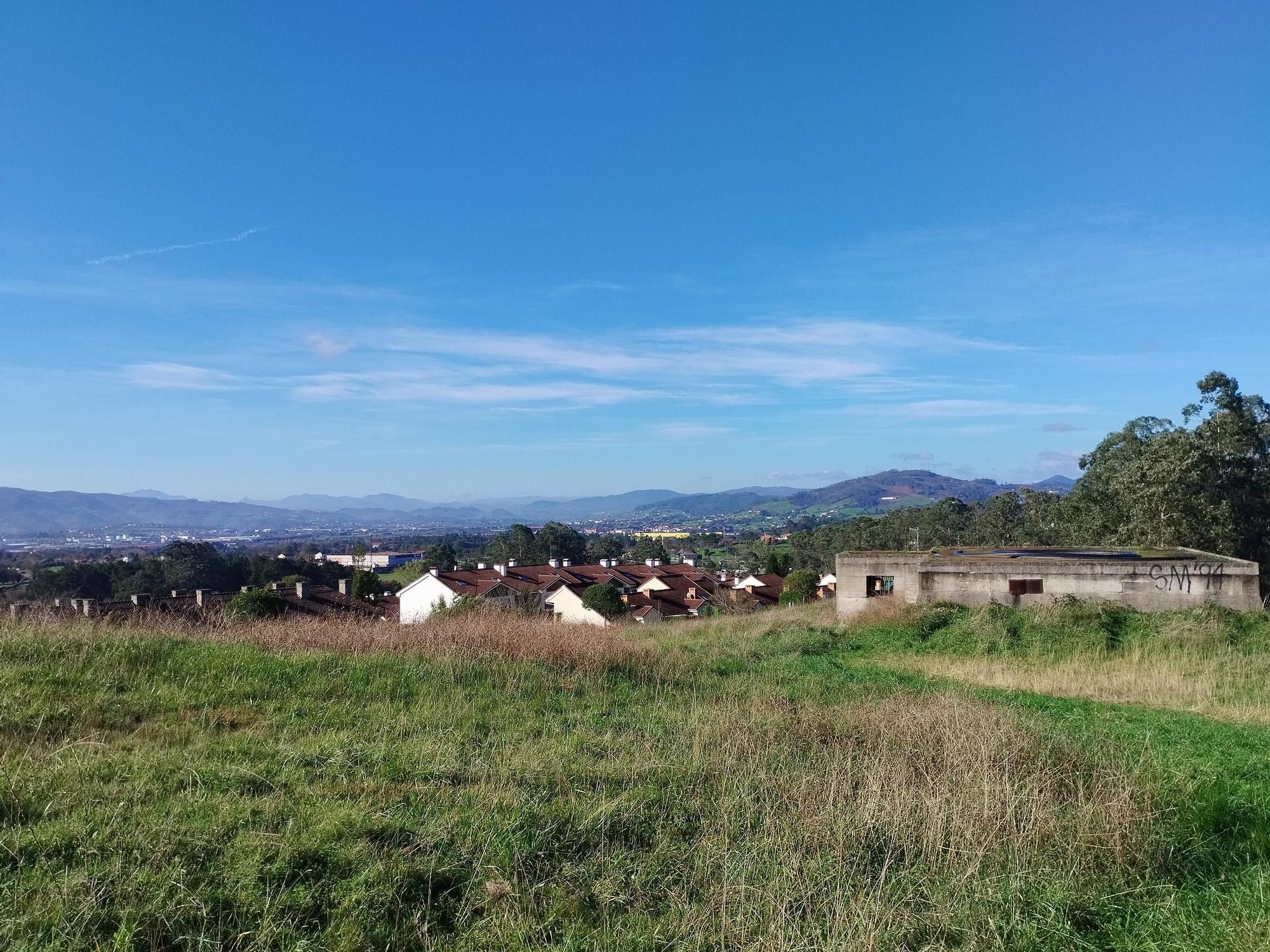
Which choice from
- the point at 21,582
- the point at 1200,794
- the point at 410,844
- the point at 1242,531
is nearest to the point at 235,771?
the point at 410,844

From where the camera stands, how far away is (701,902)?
4191mm

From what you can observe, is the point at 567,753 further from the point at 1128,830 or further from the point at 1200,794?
the point at 1200,794

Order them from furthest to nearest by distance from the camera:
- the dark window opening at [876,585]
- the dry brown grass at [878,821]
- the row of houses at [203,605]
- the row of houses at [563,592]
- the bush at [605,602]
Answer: the bush at [605,602] → the row of houses at [563,592] → the dark window opening at [876,585] → the row of houses at [203,605] → the dry brown grass at [878,821]

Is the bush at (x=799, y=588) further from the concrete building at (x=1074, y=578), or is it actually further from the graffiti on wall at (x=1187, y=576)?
the graffiti on wall at (x=1187, y=576)

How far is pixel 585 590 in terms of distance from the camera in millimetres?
37719

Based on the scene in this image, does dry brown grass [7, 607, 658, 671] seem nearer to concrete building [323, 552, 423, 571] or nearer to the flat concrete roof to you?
the flat concrete roof

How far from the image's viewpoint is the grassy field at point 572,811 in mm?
3799

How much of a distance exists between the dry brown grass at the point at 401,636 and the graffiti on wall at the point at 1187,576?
12820 millimetres

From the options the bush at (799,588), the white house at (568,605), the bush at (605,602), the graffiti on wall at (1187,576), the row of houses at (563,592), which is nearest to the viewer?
the graffiti on wall at (1187,576)

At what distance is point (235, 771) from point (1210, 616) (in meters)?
17.9

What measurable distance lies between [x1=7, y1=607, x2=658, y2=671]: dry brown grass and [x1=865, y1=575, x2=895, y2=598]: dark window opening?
10.7 meters

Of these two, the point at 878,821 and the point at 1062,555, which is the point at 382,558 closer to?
the point at 1062,555

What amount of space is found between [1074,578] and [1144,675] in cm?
590

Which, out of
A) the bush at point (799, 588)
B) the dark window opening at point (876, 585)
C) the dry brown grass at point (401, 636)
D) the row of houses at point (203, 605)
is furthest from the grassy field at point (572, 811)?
the bush at point (799, 588)
